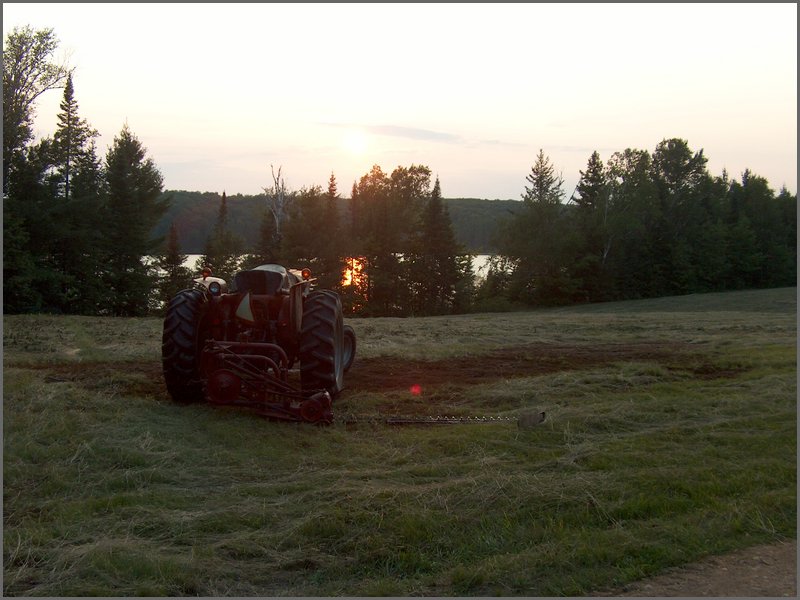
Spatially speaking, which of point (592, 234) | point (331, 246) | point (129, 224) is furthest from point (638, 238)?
point (129, 224)

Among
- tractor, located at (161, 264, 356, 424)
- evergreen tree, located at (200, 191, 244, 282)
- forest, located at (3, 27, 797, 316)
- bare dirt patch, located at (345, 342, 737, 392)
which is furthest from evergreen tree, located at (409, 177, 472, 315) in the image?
tractor, located at (161, 264, 356, 424)

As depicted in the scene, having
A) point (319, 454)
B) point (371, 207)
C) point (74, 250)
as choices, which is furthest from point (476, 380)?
point (371, 207)

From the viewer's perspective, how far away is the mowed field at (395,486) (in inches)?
150

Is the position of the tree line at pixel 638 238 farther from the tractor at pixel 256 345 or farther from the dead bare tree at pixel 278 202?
the tractor at pixel 256 345

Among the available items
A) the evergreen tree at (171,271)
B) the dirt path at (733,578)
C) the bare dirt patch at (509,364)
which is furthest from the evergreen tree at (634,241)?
the dirt path at (733,578)

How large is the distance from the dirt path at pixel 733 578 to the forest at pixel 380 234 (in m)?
27.4

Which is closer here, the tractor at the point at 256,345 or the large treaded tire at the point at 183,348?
the tractor at the point at 256,345

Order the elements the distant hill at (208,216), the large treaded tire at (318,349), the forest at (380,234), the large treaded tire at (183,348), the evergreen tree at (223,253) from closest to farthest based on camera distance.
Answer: the large treaded tire at (318,349), the large treaded tire at (183,348), the forest at (380,234), the evergreen tree at (223,253), the distant hill at (208,216)

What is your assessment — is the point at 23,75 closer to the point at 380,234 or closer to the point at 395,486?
the point at 380,234

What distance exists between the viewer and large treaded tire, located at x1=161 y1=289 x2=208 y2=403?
7.25m

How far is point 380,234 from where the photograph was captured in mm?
42406

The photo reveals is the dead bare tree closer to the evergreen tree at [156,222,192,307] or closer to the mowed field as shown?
the evergreen tree at [156,222,192,307]

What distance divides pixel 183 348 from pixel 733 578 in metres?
5.25

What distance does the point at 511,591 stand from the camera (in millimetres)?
3609
